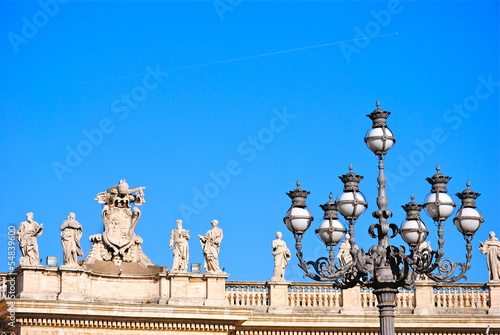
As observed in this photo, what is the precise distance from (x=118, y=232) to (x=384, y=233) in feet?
47.2

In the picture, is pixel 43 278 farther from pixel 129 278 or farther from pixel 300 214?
pixel 300 214

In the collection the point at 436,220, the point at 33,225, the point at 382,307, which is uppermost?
the point at 33,225

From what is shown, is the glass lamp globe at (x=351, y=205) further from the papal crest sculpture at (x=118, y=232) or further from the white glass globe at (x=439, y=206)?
the papal crest sculpture at (x=118, y=232)

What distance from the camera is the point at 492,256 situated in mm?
40125

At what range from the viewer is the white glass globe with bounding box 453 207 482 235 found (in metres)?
25.9

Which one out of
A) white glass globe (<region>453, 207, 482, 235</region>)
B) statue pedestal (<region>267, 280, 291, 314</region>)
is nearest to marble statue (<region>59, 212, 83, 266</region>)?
statue pedestal (<region>267, 280, 291, 314</region>)

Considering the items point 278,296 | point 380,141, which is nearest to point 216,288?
point 278,296

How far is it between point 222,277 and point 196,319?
1.50 m

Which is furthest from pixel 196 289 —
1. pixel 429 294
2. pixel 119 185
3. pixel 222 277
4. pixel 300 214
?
pixel 300 214

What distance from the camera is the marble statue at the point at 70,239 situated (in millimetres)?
37312

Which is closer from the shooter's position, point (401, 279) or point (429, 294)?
point (401, 279)

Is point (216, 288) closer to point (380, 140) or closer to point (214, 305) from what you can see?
point (214, 305)

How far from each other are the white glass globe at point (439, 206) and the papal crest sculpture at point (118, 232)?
1434cm

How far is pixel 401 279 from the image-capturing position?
83.4ft
